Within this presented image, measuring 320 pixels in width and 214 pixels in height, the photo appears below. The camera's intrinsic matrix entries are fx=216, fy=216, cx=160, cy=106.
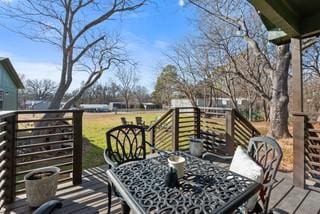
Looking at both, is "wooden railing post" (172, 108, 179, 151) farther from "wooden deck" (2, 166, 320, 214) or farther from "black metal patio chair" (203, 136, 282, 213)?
"black metal patio chair" (203, 136, 282, 213)

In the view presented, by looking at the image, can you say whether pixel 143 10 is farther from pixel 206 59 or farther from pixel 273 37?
pixel 273 37

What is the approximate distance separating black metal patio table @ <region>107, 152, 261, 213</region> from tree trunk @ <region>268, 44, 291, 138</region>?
21.6 feet

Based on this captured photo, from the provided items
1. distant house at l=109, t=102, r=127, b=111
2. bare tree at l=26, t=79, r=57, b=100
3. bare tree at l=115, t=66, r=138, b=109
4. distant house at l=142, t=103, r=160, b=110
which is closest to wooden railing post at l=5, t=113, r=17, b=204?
bare tree at l=115, t=66, r=138, b=109

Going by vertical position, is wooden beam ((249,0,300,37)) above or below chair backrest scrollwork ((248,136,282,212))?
above

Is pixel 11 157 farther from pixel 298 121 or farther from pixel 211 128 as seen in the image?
pixel 211 128

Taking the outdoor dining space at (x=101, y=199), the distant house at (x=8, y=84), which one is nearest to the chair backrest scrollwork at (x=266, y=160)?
the outdoor dining space at (x=101, y=199)

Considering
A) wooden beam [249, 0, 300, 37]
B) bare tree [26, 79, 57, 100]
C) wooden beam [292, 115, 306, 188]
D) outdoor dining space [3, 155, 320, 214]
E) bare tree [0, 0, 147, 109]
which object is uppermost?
bare tree [0, 0, 147, 109]

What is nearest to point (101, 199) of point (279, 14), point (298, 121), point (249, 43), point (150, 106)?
point (298, 121)

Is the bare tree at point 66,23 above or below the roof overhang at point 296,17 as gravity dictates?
above

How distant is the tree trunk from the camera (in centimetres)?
717

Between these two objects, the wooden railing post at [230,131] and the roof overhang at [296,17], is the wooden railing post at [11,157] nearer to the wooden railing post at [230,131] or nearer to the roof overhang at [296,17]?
the roof overhang at [296,17]

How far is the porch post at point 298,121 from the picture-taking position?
2982 millimetres

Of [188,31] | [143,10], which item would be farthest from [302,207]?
[188,31]

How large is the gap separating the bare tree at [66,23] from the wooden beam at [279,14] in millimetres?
6800
